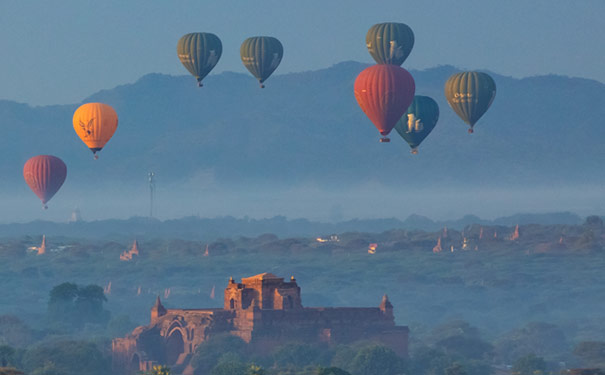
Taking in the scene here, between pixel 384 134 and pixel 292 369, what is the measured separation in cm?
2907

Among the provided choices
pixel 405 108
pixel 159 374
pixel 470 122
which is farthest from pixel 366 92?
pixel 159 374

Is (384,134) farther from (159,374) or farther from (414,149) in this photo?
(159,374)

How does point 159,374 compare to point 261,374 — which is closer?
point 159,374

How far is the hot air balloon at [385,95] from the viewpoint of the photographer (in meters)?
186

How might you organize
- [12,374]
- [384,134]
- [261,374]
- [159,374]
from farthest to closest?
1. [384,134]
2. [261,374]
3. [159,374]
4. [12,374]

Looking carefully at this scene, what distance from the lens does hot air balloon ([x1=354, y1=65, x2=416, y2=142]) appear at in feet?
610

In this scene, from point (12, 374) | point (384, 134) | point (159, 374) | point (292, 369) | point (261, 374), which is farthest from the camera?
point (292, 369)

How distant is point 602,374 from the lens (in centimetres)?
19738

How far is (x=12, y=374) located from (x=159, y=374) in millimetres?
15832

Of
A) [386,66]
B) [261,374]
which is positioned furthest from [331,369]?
[386,66]

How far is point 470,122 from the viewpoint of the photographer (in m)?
200

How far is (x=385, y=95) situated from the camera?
186375mm

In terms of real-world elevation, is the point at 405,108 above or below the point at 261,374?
above

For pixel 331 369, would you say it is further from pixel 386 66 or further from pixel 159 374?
pixel 386 66
